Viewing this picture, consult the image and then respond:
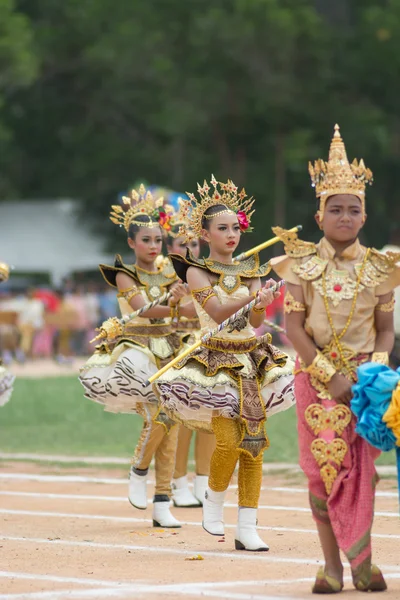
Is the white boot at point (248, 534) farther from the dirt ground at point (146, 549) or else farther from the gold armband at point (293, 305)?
the gold armband at point (293, 305)

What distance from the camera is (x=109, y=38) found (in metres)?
46.0

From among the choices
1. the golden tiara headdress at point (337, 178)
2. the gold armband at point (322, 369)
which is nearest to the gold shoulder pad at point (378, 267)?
the golden tiara headdress at point (337, 178)

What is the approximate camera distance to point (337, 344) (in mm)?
7336

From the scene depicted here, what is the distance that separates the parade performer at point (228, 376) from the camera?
29.1ft

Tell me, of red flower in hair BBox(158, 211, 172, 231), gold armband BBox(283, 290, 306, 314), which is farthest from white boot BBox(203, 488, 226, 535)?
red flower in hair BBox(158, 211, 172, 231)

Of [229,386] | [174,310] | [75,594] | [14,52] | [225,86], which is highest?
[14,52]

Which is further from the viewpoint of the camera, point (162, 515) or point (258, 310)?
point (162, 515)

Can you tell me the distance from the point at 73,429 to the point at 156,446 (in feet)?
28.3

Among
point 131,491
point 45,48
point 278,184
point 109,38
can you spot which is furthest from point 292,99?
point 131,491

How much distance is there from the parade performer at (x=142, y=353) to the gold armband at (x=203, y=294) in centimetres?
91

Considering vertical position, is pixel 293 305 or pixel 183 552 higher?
pixel 293 305

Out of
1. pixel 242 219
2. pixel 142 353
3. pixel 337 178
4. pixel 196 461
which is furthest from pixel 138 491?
pixel 337 178

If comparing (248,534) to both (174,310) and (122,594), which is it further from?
(174,310)

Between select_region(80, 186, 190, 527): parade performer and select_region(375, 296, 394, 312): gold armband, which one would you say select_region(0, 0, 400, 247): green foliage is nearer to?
select_region(80, 186, 190, 527): parade performer
